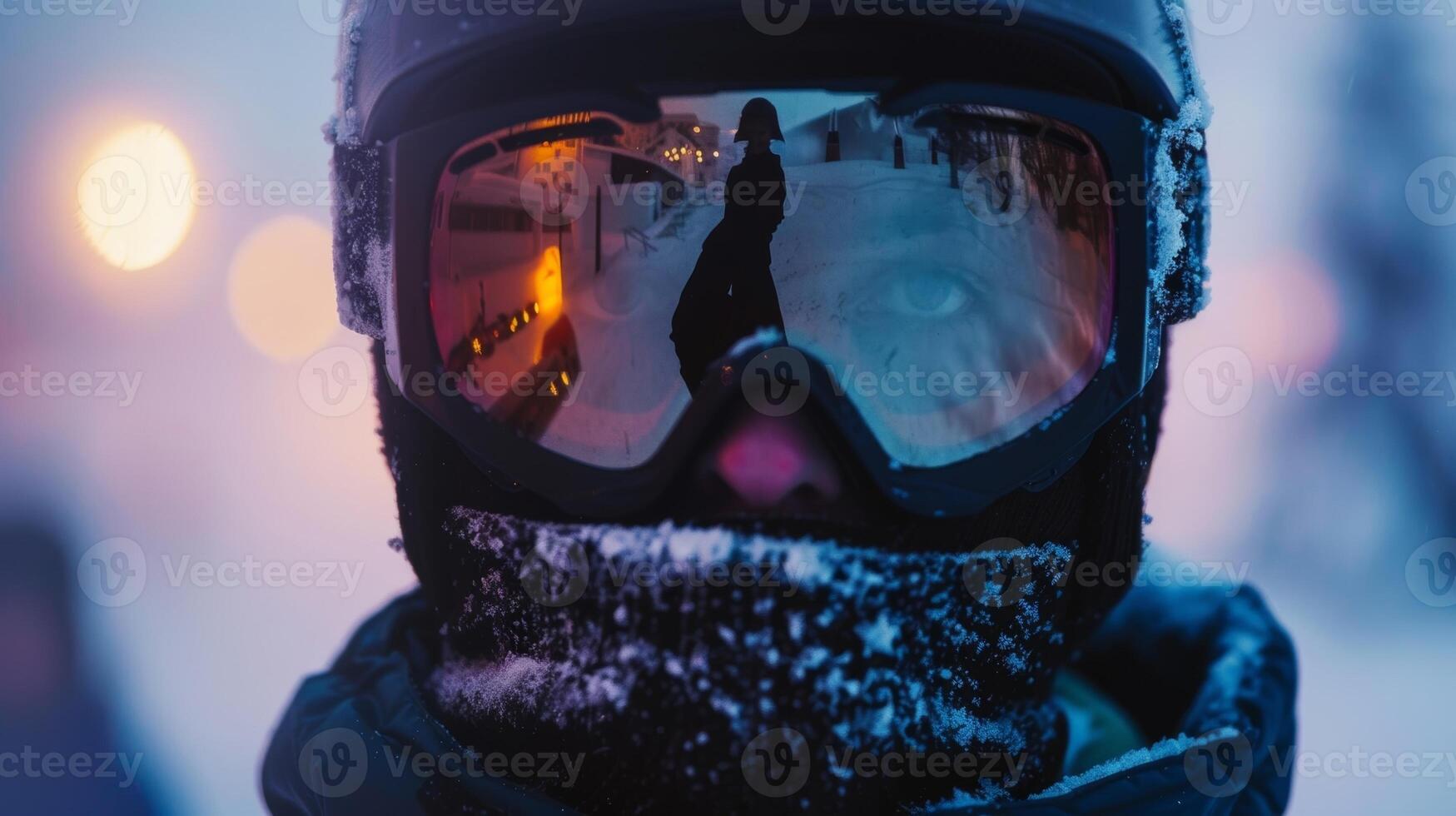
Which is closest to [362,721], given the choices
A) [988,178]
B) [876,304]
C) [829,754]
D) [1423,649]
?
[829,754]

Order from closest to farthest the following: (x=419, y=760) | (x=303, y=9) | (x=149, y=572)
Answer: (x=419, y=760), (x=303, y=9), (x=149, y=572)

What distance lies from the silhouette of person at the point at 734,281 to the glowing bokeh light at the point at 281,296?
2194mm

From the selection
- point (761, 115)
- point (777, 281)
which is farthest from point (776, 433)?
point (761, 115)

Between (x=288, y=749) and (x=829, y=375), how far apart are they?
1200 mm

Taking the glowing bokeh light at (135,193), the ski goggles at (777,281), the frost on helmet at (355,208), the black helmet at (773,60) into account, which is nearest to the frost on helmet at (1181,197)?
the black helmet at (773,60)

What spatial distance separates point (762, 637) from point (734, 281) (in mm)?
467

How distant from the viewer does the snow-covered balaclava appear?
3.56 ft

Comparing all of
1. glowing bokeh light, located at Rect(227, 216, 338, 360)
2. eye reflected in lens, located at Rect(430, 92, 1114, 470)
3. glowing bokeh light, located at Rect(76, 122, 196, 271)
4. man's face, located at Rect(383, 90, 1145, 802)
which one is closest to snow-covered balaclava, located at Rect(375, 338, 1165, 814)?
man's face, located at Rect(383, 90, 1145, 802)

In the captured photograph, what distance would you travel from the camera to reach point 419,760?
1.33 meters

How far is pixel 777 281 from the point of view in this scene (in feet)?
3.87

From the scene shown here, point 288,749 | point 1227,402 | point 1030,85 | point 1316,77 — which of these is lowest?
point 288,749

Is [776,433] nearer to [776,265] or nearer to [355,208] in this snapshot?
[776,265]

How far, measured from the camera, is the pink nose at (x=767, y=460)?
44.1 inches

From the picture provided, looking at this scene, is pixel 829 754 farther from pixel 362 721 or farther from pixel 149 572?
pixel 149 572
